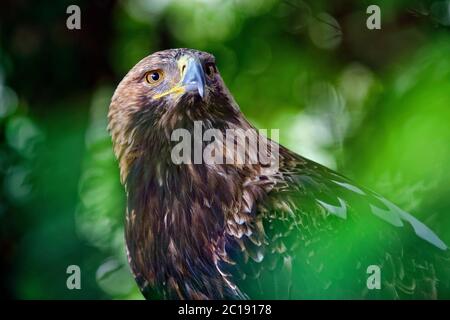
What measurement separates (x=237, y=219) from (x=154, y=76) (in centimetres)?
69

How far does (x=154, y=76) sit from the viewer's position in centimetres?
326

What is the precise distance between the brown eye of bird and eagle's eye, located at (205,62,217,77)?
193 millimetres

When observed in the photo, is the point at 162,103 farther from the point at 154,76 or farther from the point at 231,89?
the point at 231,89

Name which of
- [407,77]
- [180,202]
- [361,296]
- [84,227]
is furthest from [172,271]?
[407,77]

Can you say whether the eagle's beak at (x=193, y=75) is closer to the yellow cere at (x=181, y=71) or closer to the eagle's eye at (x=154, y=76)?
the yellow cere at (x=181, y=71)

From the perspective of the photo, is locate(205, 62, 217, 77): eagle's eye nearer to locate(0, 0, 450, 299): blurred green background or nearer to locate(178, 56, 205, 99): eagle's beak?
locate(178, 56, 205, 99): eagle's beak

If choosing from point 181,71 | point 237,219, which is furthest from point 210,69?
point 237,219

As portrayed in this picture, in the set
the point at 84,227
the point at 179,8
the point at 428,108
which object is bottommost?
the point at 84,227

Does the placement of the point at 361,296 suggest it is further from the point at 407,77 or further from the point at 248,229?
the point at 407,77

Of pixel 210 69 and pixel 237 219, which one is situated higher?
pixel 210 69

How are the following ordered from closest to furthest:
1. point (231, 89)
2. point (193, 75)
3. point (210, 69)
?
1. point (193, 75)
2. point (210, 69)
3. point (231, 89)
